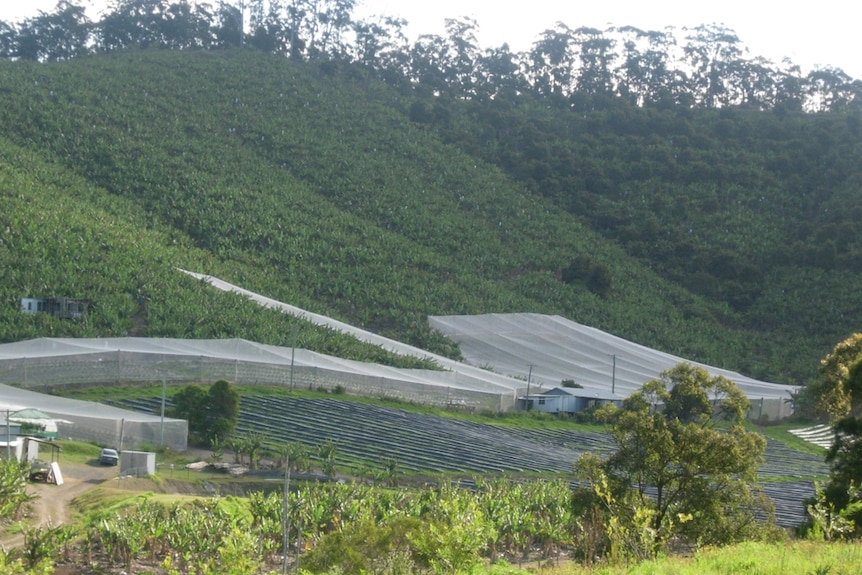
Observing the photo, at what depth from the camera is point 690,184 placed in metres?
74.8

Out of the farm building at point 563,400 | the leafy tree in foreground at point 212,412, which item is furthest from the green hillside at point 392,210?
the leafy tree in foreground at point 212,412

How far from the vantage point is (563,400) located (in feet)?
126

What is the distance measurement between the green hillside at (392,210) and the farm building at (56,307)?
2.57ft

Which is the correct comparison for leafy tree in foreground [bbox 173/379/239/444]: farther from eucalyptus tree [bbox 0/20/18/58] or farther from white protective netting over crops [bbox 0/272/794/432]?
eucalyptus tree [bbox 0/20/18/58]

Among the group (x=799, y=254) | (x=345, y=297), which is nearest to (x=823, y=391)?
(x=345, y=297)

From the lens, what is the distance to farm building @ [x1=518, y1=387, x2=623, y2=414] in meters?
37.8

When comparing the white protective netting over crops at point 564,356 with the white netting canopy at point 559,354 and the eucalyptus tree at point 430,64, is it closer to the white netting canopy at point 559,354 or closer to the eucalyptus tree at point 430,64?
the white netting canopy at point 559,354

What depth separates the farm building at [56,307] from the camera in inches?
1464

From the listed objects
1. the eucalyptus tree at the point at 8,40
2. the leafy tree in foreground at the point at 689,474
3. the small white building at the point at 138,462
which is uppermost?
the eucalyptus tree at the point at 8,40

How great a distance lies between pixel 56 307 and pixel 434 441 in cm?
1632

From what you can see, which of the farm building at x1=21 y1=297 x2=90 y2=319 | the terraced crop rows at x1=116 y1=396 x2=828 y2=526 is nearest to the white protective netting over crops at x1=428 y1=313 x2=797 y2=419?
the terraced crop rows at x1=116 y1=396 x2=828 y2=526

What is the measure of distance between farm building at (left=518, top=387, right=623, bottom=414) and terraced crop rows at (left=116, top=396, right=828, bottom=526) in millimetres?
4052

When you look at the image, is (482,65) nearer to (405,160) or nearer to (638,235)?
(405,160)

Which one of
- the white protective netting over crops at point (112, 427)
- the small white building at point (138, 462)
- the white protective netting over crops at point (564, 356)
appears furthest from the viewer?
the white protective netting over crops at point (564, 356)
